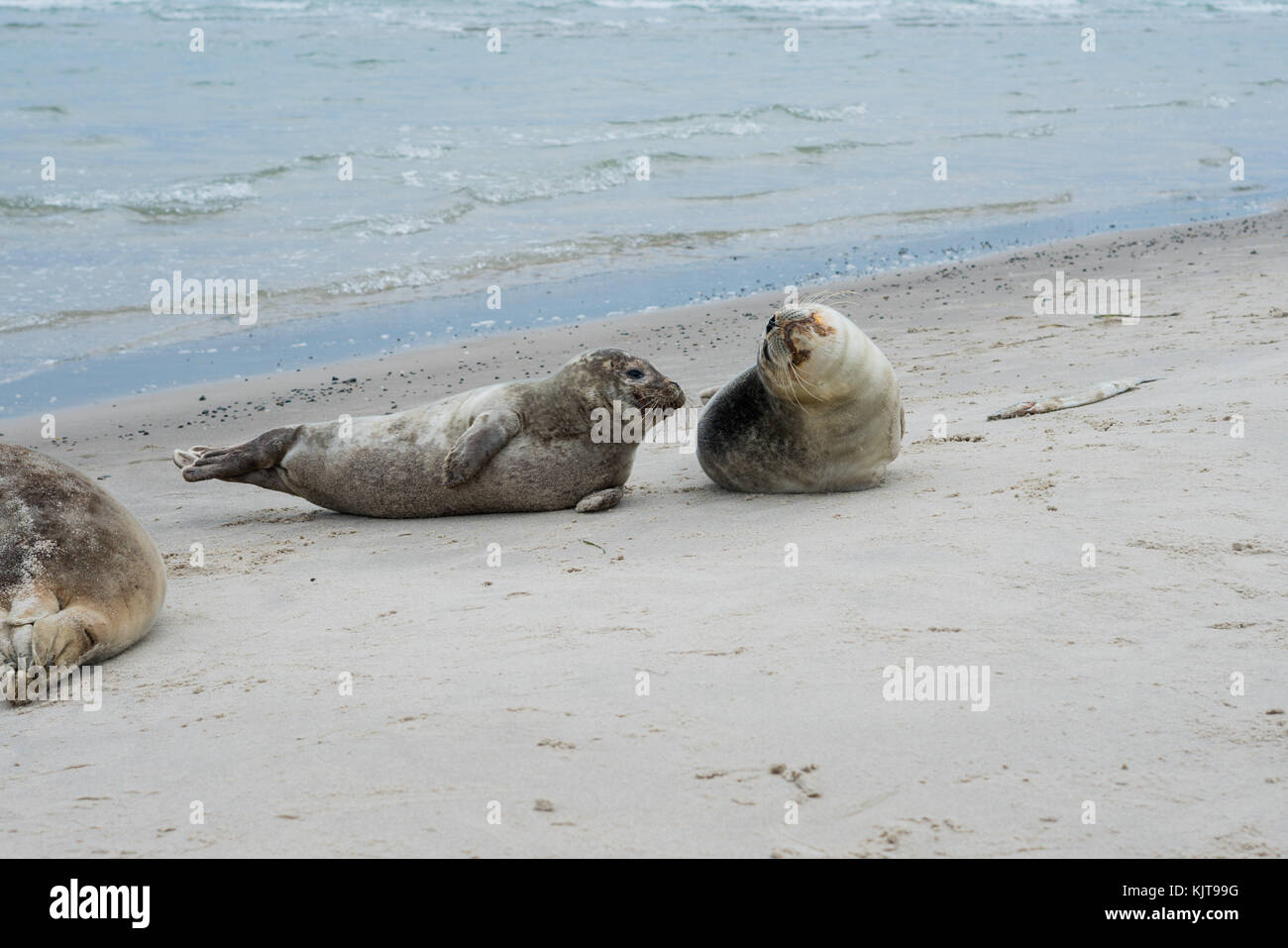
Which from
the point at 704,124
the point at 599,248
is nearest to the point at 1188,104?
the point at 704,124

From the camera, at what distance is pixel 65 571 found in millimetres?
4113

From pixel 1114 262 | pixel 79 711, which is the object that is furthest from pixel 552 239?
pixel 79 711

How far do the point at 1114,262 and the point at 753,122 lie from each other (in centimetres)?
1046

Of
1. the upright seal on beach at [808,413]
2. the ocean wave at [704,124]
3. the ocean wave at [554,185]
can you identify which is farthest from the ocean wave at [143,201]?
the upright seal on beach at [808,413]

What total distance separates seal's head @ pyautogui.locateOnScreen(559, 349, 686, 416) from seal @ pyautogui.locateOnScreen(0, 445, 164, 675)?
6.95 ft

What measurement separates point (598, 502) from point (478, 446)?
59 cm

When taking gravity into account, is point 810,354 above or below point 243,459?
above

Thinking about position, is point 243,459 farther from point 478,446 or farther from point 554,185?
point 554,185

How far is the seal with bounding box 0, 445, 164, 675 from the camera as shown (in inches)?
154

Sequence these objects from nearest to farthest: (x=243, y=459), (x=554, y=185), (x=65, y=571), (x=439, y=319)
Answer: (x=65, y=571) → (x=243, y=459) → (x=439, y=319) → (x=554, y=185)

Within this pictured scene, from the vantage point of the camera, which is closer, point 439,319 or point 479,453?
point 479,453

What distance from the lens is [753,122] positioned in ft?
70.3

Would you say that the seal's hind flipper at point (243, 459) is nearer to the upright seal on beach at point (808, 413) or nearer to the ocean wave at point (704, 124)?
the upright seal on beach at point (808, 413)

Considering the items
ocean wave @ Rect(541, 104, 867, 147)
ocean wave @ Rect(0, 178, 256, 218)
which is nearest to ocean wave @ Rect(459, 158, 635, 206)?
ocean wave @ Rect(541, 104, 867, 147)
